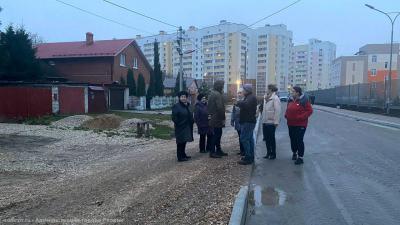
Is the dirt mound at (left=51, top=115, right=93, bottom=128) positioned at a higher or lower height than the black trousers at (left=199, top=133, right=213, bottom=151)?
lower

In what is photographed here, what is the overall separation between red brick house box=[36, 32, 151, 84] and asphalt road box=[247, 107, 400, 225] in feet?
107

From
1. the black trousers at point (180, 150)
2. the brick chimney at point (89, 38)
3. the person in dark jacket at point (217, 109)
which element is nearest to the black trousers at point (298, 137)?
the person in dark jacket at point (217, 109)

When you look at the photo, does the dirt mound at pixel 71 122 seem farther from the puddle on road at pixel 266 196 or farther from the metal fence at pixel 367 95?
the metal fence at pixel 367 95

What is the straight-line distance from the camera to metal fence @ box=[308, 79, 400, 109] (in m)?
28.7

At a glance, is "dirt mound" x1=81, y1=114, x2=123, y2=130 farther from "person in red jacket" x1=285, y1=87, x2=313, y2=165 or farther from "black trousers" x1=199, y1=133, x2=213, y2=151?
"person in red jacket" x1=285, y1=87, x2=313, y2=165

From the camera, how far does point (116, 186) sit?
7.07 m

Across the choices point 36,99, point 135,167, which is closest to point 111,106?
point 36,99

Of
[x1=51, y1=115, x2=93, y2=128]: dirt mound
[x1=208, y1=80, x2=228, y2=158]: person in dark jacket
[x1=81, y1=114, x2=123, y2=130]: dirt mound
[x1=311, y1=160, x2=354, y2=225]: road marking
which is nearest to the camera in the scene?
[x1=311, y1=160, x2=354, y2=225]: road marking

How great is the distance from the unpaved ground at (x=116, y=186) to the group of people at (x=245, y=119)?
550 mm

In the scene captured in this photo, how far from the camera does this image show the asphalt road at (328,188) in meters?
5.30

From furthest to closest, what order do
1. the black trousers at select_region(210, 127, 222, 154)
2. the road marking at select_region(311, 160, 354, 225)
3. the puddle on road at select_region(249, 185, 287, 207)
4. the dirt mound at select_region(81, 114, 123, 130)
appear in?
the dirt mound at select_region(81, 114, 123, 130), the black trousers at select_region(210, 127, 222, 154), the puddle on road at select_region(249, 185, 287, 207), the road marking at select_region(311, 160, 354, 225)

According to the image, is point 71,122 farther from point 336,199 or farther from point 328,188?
point 336,199

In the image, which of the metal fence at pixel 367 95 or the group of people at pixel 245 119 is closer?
the group of people at pixel 245 119

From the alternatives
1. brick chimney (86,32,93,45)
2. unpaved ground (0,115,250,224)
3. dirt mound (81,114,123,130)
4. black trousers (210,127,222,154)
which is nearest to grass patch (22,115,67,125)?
dirt mound (81,114,123,130)
